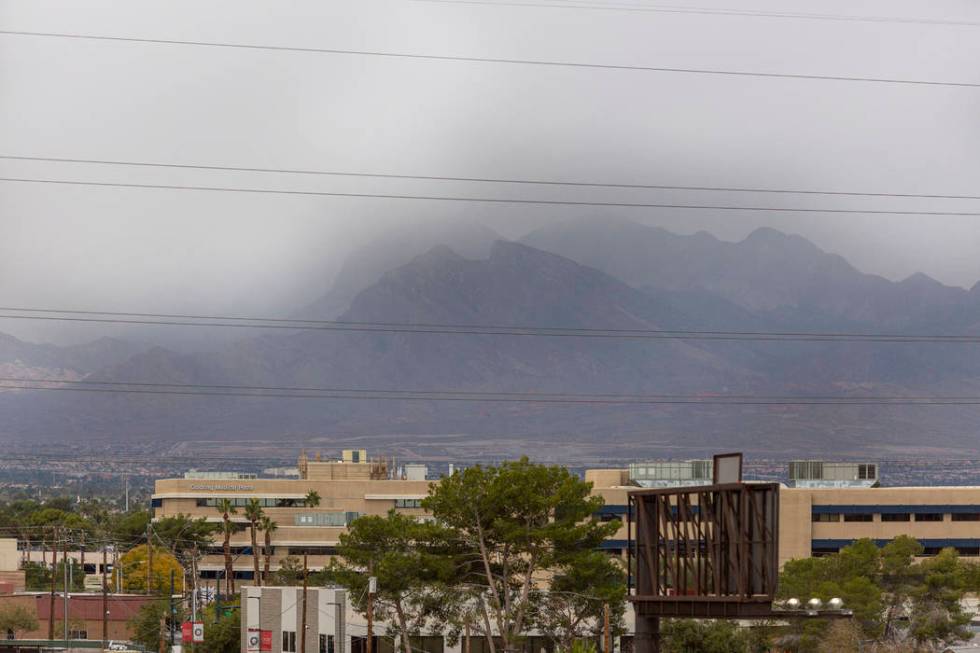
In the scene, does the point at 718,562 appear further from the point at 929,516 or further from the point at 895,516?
the point at 929,516

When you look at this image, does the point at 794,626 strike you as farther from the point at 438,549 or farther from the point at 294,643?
the point at 294,643

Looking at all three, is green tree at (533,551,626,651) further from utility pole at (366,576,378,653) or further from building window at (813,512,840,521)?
building window at (813,512,840,521)

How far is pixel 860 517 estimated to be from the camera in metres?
195

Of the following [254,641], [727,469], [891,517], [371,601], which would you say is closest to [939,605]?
[371,601]

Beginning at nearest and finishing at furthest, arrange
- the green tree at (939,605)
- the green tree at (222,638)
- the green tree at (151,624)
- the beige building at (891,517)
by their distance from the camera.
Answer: the green tree at (939,605), the green tree at (222,638), the green tree at (151,624), the beige building at (891,517)

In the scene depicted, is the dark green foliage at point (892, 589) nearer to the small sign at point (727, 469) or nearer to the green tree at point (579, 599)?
the green tree at point (579, 599)

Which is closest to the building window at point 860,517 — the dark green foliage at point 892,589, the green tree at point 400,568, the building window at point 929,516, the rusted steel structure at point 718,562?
the building window at point 929,516

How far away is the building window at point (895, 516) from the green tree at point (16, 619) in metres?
103

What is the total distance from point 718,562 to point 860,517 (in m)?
135

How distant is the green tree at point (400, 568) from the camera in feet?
369

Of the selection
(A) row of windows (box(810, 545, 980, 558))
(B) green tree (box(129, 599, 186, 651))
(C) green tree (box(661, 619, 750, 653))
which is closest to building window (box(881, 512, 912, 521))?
(A) row of windows (box(810, 545, 980, 558))

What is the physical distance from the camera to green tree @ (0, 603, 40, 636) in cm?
15075

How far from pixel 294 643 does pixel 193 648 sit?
9.69 metres

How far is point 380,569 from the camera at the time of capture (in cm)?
11262
